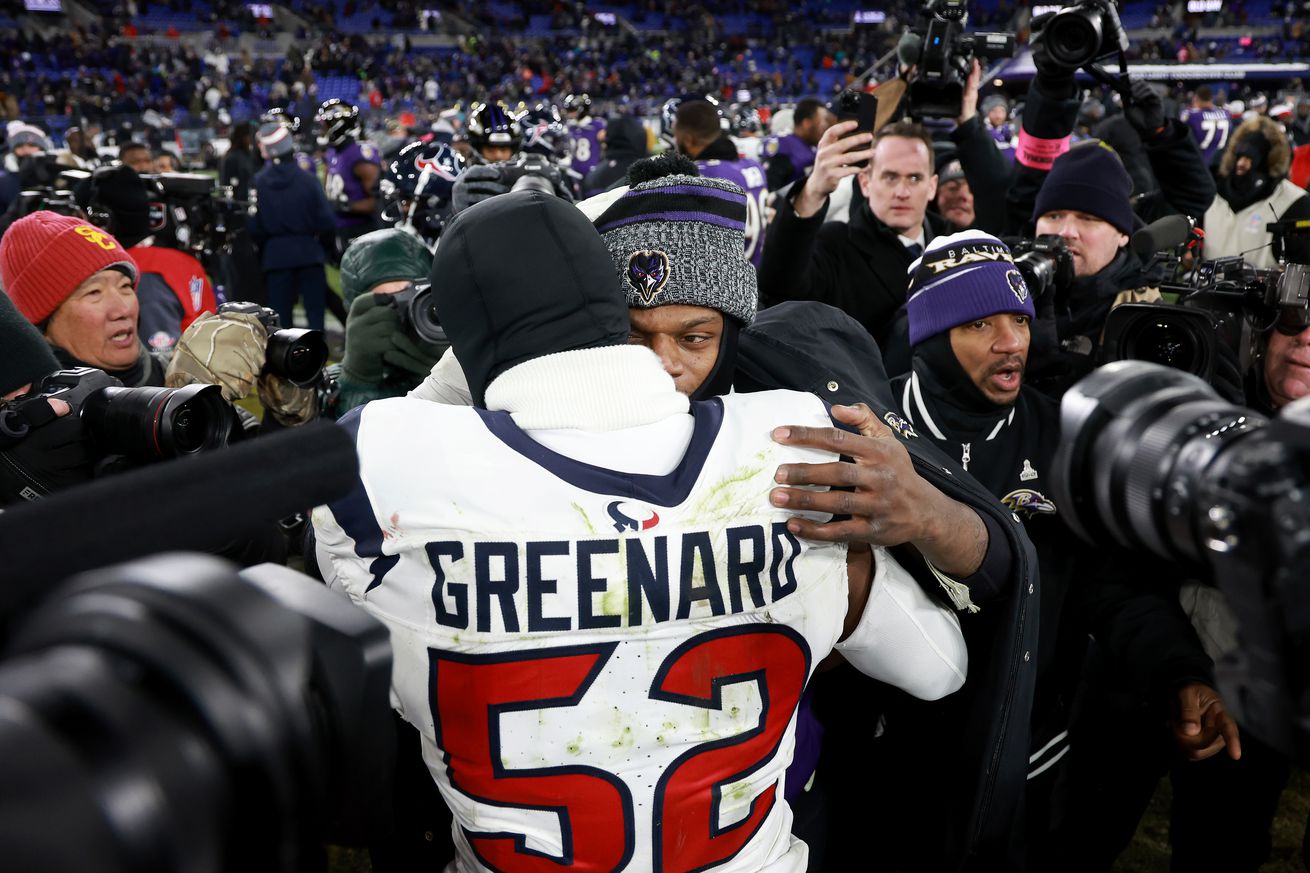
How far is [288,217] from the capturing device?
7242 mm

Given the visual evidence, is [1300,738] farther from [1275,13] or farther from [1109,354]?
[1275,13]

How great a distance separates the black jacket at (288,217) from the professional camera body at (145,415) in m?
5.78

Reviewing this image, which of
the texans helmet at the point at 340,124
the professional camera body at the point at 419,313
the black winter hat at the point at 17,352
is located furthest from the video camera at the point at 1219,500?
the texans helmet at the point at 340,124

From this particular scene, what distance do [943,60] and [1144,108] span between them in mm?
668

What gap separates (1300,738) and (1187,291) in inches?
83.6

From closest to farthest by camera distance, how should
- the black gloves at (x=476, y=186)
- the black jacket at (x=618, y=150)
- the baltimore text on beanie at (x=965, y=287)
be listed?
1. the baltimore text on beanie at (x=965, y=287)
2. the black gloves at (x=476, y=186)
3. the black jacket at (x=618, y=150)

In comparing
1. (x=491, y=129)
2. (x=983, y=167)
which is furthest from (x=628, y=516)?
(x=491, y=129)

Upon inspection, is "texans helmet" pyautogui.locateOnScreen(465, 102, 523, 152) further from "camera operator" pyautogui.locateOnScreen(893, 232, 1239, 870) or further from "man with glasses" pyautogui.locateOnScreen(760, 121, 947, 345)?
"camera operator" pyautogui.locateOnScreen(893, 232, 1239, 870)

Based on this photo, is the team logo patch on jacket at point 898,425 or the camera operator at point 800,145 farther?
the camera operator at point 800,145

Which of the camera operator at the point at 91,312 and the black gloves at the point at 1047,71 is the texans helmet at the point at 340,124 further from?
the black gloves at the point at 1047,71

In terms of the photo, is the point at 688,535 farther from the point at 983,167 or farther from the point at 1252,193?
the point at 1252,193

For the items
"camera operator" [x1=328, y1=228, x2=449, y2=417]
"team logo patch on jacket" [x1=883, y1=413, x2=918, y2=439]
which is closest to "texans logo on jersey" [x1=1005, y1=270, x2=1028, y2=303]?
"team logo patch on jacket" [x1=883, y1=413, x2=918, y2=439]

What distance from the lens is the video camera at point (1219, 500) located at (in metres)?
0.67

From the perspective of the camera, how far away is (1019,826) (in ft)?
5.46
